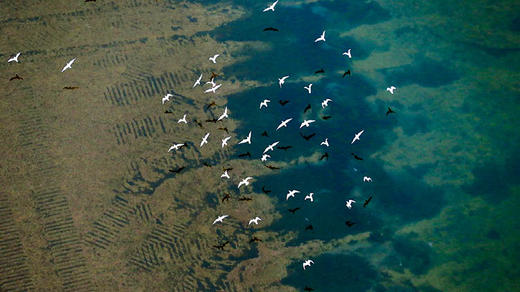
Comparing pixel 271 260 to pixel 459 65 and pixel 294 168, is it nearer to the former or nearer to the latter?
pixel 294 168

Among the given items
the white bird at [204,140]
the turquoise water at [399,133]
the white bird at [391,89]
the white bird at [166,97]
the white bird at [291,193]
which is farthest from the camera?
the white bird at [391,89]

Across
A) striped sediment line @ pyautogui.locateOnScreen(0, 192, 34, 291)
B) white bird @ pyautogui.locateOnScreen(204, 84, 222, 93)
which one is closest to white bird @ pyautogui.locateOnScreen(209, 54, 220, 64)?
white bird @ pyautogui.locateOnScreen(204, 84, 222, 93)

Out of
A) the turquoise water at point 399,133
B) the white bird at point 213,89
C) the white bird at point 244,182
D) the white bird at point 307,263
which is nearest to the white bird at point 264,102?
the turquoise water at point 399,133

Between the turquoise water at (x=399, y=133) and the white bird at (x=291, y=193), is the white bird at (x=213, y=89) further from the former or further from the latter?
the white bird at (x=291, y=193)

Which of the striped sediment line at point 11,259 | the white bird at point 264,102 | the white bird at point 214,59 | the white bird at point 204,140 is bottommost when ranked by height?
the striped sediment line at point 11,259

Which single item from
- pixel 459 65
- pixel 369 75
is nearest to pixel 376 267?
pixel 369 75

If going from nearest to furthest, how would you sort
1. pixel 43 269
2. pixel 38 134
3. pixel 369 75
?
1. pixel 43 269
2. pixel 38 134
3. pixel 369 75

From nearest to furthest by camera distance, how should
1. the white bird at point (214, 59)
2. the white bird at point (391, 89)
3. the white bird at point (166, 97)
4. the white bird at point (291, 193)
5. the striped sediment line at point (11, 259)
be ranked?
the striped sediment line at point (11, 259)
the white bird at point (291, 193)
the white bird at point (166, 97)
the white bird at point (391, 89)
the white bird at point (214, 59)
